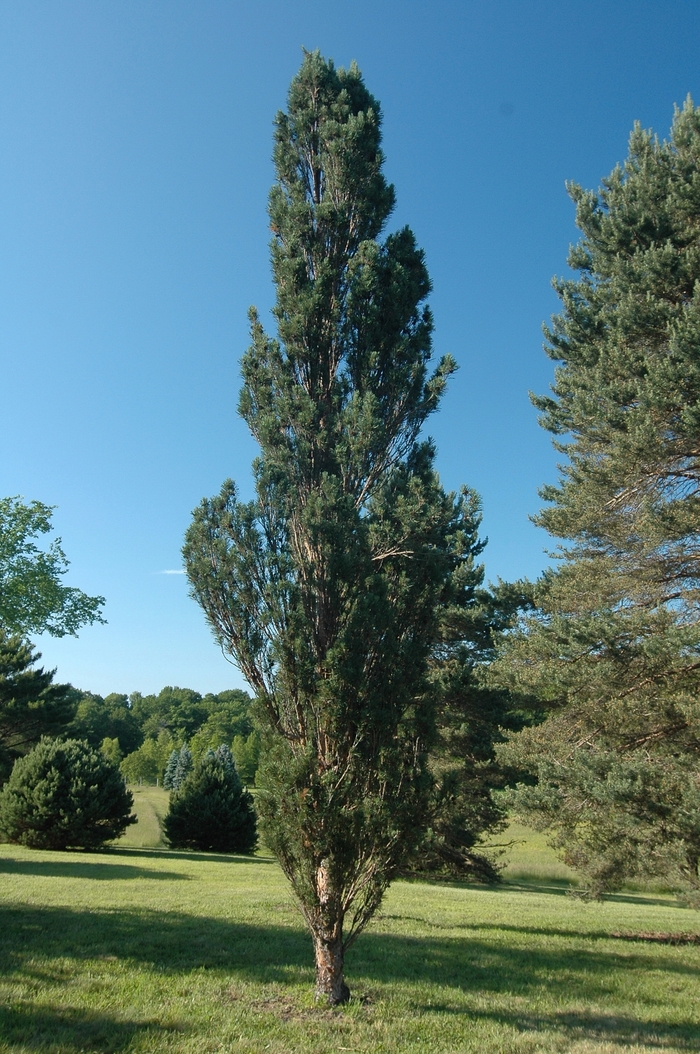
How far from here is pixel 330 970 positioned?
6277 mm

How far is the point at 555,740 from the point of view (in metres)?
12.3

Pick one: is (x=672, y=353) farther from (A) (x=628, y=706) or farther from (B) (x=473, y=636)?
(B) (x=473, y=636)

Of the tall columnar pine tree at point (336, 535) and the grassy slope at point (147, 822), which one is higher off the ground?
the tall columnar pine tree at point (336, 535)

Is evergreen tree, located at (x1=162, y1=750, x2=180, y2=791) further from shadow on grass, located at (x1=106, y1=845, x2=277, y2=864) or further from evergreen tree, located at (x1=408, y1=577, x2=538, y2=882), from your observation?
evergreen tree, located at (x1=408, y1=577, x2=538, y2=882)

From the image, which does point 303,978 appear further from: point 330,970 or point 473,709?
point 473,709

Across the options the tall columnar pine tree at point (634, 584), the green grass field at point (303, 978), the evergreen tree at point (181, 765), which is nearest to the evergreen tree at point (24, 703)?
the green grass field at point (303, 978)

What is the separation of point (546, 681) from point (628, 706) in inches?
53.0

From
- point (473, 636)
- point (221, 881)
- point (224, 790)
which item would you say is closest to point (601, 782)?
point (473, 636)

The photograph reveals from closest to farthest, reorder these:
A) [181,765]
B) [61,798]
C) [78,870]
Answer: [78,870], [61,798], [181,765]

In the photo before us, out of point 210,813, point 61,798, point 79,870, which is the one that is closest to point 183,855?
point 210,813

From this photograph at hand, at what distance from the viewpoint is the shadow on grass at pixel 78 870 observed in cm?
1630

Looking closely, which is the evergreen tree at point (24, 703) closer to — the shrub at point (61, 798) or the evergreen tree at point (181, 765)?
the shrub at point (61, 798)

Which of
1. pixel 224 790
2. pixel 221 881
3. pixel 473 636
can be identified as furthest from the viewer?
pixel 224 790

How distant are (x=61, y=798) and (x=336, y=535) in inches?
846
